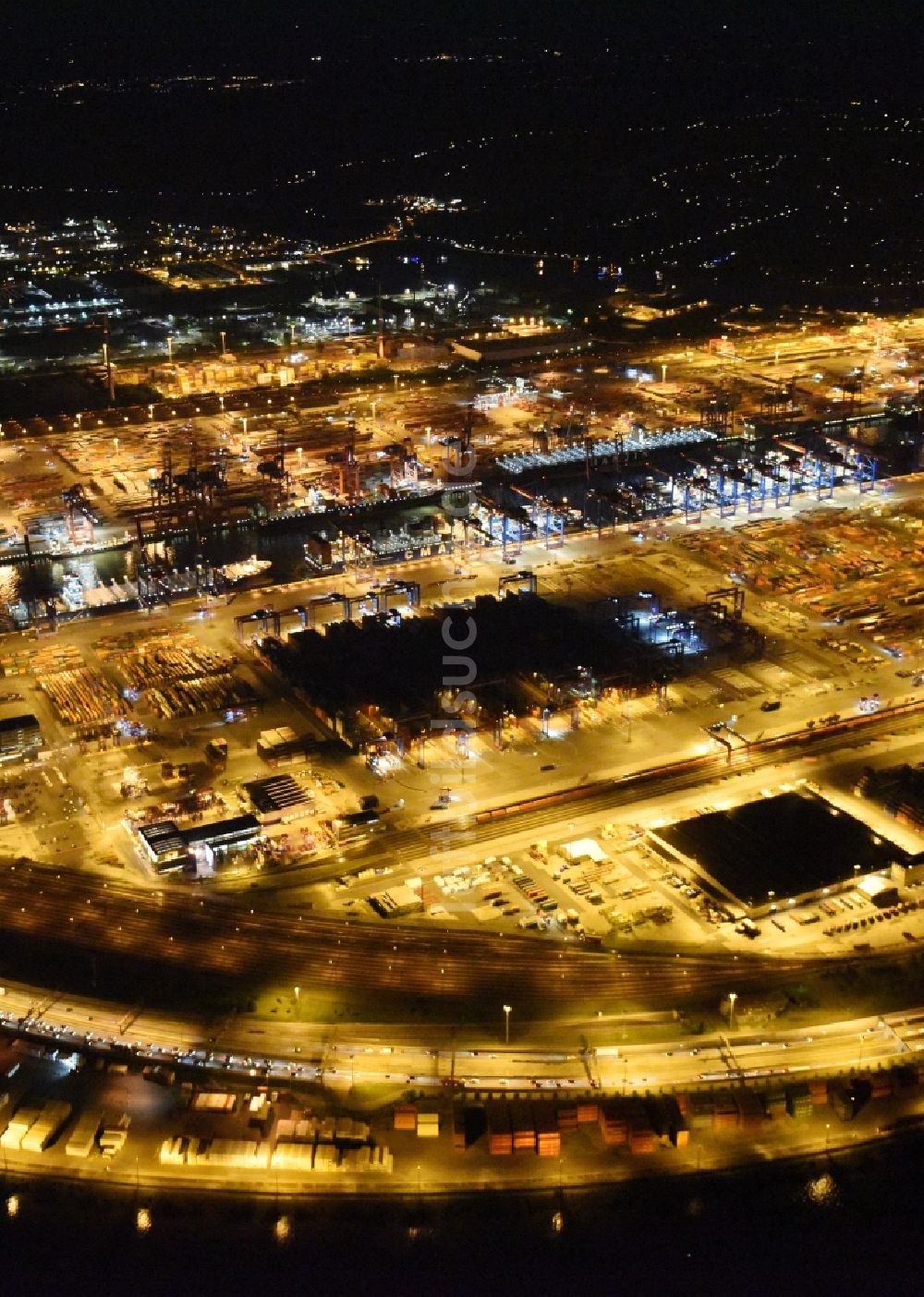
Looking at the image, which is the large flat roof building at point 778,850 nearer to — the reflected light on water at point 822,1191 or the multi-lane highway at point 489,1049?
the multi-lane highway at point 489,1049

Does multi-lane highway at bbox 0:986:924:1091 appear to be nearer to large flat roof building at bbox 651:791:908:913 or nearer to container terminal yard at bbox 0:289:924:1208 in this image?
container terminal yard at bbox 0:289:924:1208


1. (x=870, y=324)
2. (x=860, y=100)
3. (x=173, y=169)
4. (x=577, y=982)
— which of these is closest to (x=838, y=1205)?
(x=577, y=982)

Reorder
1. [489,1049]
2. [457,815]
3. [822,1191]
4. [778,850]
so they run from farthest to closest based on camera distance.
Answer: [457,815] < [778,850] < [489,1049] < [822,1191]

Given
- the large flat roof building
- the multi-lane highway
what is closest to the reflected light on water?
the multi-lane highway

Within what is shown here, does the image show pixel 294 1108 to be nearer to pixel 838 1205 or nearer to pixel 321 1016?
pixel 321 1016

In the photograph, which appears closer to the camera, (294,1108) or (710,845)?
(294,1108)

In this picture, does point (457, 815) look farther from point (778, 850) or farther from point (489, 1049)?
point (489, 1049)

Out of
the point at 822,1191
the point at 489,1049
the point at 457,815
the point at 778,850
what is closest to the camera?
the point at 822,1191

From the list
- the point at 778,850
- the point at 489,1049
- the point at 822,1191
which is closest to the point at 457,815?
the point at 778,850
